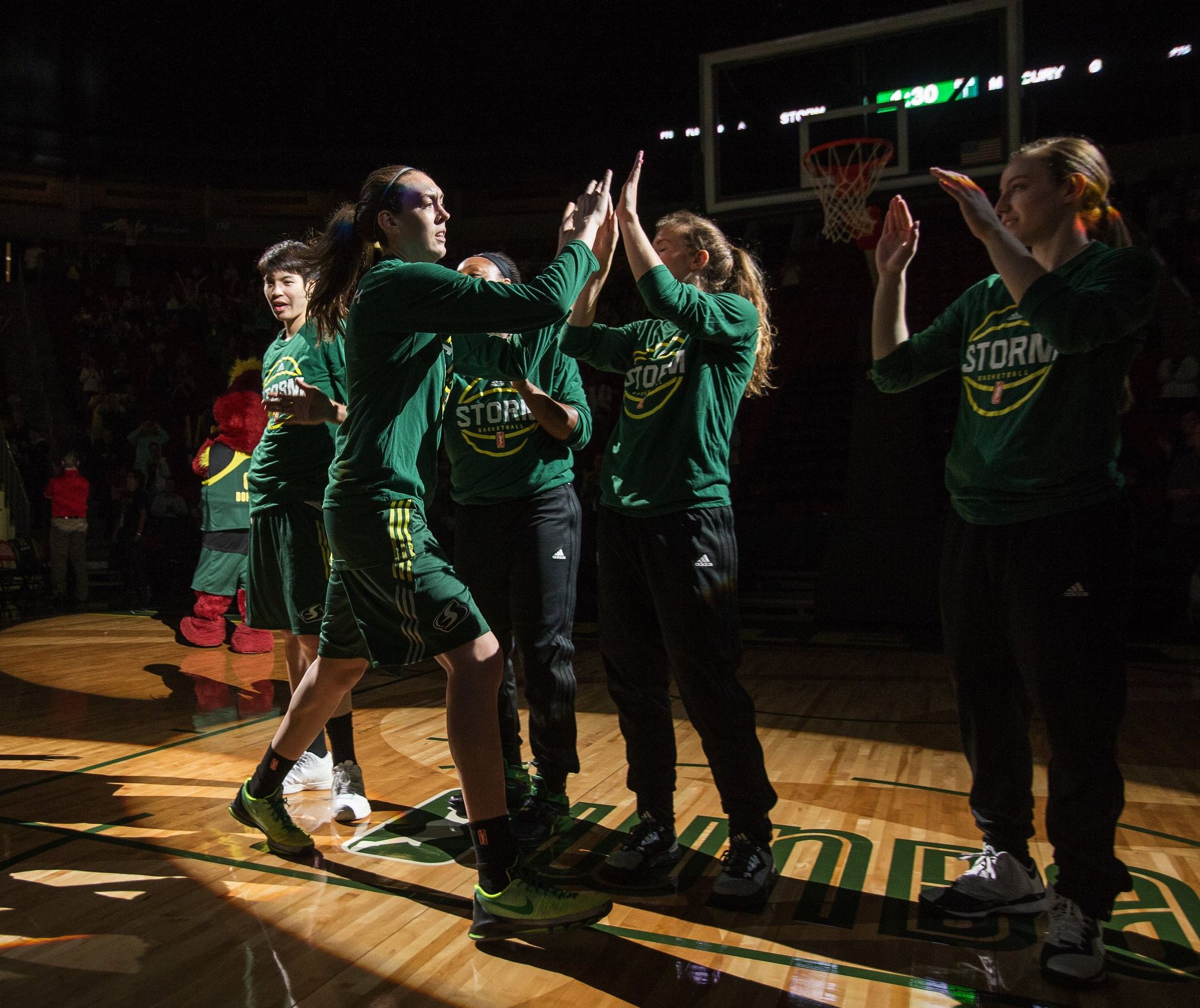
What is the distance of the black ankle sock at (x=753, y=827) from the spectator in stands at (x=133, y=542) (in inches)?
345

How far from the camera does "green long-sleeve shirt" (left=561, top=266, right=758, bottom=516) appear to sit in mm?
2432

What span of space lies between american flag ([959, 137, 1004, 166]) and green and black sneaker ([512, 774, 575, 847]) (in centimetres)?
534

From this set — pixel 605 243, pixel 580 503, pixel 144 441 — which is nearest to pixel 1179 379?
pixel 580 503

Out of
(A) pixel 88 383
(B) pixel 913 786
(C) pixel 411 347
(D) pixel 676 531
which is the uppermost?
(A) pixel 88 383

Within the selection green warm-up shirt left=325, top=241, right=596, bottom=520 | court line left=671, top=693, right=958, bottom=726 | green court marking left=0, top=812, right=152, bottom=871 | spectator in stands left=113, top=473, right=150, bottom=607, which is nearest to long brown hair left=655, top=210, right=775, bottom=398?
green warm-up shirt left=325, top=241, right=596, bottom=520

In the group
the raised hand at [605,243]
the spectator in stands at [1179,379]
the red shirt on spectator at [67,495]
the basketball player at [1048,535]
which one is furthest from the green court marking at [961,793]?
A: the spectator in stands at [1179,379]

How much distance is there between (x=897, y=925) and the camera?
86.4 inches

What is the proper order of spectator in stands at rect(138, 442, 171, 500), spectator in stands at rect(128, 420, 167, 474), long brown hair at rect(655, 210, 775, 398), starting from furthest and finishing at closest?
spectator in stands at rect(128, 420, 167, 474)
spectator in stands at rect(138, 442, 171, 500)
long brown hair at rect(655, 210, 775, 398)

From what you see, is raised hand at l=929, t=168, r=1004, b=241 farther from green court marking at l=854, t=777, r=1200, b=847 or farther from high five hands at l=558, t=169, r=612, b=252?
green court marking at l=854, t=777, r=1200, b=847

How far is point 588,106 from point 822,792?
1721 cm

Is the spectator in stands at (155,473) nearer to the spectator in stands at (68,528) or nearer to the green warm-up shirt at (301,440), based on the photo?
the spectator in stands at (68,528)

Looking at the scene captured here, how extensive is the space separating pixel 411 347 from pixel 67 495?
8.55 meters

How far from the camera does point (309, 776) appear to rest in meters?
3.33

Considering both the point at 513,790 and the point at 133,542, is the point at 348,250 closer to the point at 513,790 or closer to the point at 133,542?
the point at 513,790
